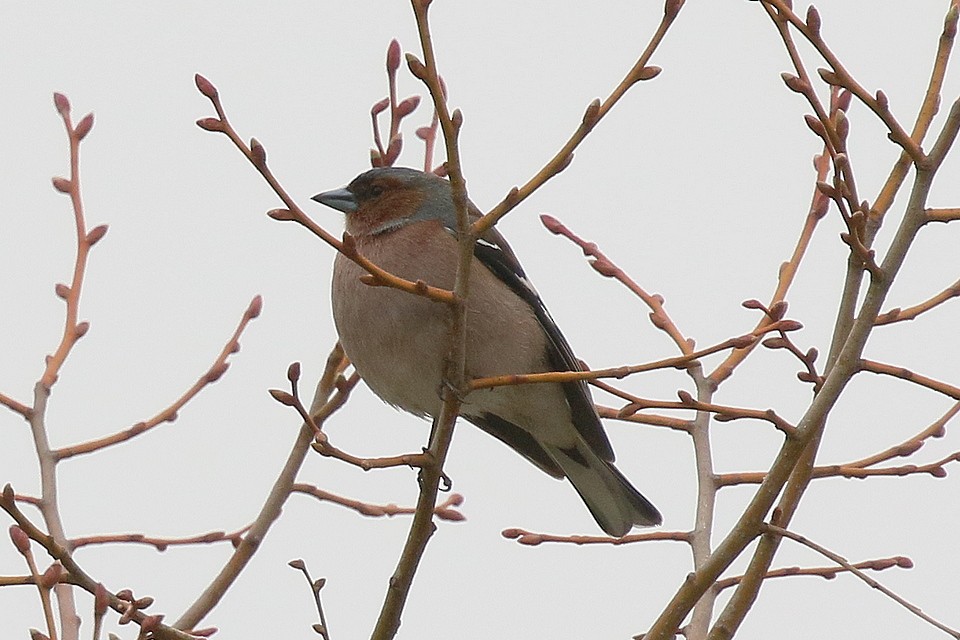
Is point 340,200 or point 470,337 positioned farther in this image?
point 340,200

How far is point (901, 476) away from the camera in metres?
4.06

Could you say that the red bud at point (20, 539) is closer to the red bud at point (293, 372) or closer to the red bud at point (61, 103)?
the red bud at point (293, 372)

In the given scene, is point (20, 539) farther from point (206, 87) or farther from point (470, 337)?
point (470, 337)

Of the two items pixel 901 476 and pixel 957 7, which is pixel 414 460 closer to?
pixel 901 476

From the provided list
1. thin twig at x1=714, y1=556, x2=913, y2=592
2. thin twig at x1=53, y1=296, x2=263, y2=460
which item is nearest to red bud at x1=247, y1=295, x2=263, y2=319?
thin twig at x1=53, y1=296, x2=263, y2=460

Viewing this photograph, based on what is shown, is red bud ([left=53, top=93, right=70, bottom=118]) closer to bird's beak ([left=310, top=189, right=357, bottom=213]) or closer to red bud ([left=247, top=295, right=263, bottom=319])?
red bud ([left=247, top=295, right=263, bottom=319])

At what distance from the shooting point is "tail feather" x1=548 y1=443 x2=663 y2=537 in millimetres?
6145

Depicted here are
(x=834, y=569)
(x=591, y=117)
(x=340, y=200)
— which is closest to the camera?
(x=591, y=117)

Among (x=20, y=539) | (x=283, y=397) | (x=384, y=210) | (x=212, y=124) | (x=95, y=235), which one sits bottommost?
(x=20, y=539)

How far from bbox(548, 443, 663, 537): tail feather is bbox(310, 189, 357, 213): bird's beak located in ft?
4.86

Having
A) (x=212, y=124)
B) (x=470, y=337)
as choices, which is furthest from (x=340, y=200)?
(x=212, y=124)

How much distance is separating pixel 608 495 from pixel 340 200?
1.88 meters

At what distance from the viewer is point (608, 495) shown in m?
6.19

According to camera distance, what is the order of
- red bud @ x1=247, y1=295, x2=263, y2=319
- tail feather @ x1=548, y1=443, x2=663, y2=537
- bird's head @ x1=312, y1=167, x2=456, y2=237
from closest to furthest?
red bud @ x1=247, y1=295, x2=263, y2=319 → bird's head @ x1=312, y1=167, x2=456, y2=237 → tail feather @ x1=548, y1=443, x2=663, y2=537
